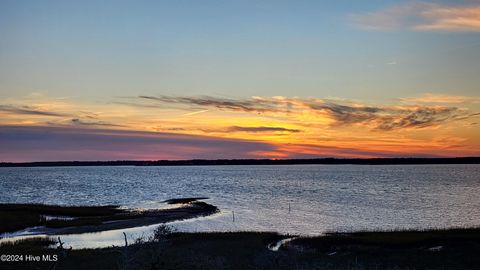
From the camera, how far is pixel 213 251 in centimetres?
3322

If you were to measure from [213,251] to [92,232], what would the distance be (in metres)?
17.8

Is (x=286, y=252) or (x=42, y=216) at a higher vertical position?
(x=286, y=252)

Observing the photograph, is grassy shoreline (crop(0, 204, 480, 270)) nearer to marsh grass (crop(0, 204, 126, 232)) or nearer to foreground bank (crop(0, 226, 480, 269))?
foreground bank (crop(0, 226, 480, 269))

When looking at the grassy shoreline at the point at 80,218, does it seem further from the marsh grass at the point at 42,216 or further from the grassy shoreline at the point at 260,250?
the grassy shoreline at the point at 260,250

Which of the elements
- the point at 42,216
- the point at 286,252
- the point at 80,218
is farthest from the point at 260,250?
the point at 42,216

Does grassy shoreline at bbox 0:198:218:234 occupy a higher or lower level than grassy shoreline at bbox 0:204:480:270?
lower

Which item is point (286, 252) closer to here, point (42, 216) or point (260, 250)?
point (260, 250)

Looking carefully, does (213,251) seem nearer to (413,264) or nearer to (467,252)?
(413,264)

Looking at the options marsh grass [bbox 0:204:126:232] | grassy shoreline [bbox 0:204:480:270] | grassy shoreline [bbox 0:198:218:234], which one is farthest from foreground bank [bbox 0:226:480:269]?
marsh grass [bbox 0:204:126:232]

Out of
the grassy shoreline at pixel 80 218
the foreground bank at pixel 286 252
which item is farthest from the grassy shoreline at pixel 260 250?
the grassy shoreline at pixel 80 218

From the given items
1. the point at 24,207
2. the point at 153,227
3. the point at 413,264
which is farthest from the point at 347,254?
the point at 24,207

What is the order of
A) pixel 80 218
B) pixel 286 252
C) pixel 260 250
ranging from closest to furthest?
pixel 286 252
pixel 260 250
pixel 80 218

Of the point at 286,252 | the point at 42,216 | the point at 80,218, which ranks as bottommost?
the point at 80,218

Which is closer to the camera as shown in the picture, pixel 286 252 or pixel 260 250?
pixel 286 252
